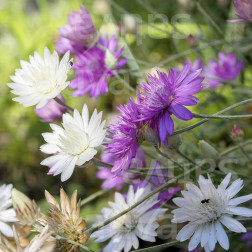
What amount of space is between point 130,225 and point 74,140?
18 centimetres

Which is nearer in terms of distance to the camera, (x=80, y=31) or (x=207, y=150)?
(x=207, y=150)

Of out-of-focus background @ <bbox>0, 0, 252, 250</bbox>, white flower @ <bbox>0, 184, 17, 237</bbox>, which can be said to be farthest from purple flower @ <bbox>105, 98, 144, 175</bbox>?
out-of-focus background @ <bbox>0, 0, 252, 250</bbox>

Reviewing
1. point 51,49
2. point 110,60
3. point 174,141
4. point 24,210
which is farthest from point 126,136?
point 51,49

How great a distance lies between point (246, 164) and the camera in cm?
87

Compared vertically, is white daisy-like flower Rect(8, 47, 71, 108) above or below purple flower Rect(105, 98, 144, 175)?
above

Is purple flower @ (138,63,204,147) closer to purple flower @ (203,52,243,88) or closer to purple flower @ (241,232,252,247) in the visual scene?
purple flower @ (241,232,252,247)

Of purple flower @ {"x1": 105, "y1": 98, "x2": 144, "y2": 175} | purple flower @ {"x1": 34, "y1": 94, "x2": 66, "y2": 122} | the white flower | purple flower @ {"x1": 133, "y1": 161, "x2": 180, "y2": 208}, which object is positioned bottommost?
purple flower @ {"x1": 133, "y1": 161, "x2": 180, "y2": 208}

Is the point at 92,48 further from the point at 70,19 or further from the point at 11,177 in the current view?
the point at 11,177

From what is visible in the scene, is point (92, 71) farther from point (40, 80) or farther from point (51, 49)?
point (51, 49)

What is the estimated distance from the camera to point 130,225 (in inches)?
27.1

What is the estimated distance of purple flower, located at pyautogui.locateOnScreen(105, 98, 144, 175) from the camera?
1.88 ft

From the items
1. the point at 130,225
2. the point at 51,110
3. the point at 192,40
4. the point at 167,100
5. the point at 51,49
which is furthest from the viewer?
the point at 51,49

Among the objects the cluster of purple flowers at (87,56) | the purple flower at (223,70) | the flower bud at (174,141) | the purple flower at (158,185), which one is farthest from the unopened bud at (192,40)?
the flower bud at (174,141)

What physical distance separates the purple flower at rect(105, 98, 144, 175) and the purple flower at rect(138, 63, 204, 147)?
0.6 inches
